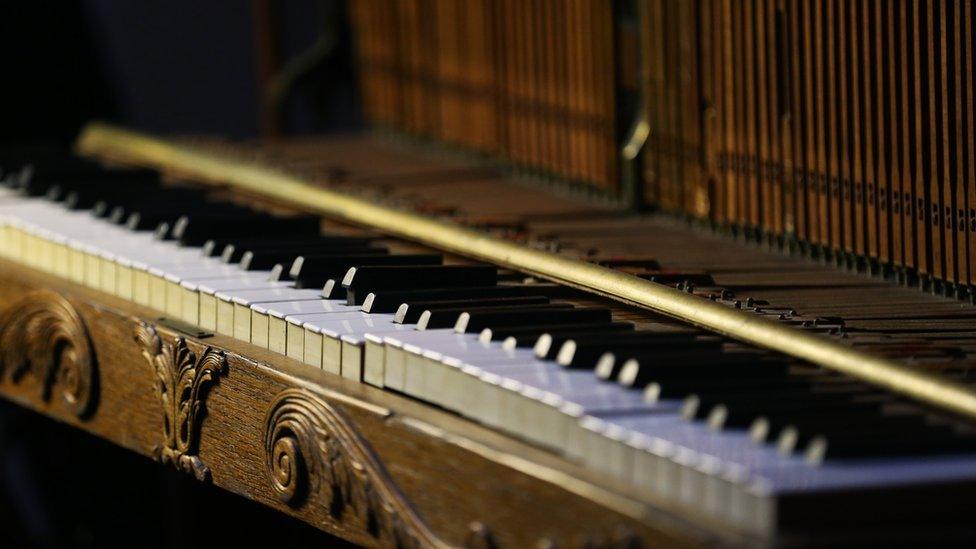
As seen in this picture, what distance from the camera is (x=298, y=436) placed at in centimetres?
244

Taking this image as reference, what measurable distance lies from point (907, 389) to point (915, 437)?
0.21m

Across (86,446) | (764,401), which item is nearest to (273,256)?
(764,401)

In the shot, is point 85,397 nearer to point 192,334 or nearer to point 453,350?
point 192,334

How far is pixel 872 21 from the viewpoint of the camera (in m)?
2.75

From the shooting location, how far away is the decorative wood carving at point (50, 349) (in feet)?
10.3

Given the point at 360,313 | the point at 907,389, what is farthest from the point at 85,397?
the point at 907,389

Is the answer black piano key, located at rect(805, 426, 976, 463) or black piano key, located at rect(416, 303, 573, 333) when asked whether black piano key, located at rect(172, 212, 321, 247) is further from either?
black piano key, located at rect(805, 426, 976, 463)

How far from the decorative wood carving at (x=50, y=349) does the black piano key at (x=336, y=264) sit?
514mm

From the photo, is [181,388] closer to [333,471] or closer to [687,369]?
[333,471]

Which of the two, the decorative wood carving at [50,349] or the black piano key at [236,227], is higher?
the black piano key at [236,227]

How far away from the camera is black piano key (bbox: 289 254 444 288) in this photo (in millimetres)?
2801

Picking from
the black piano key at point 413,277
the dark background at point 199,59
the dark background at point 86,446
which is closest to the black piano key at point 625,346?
the black piano key at point 413,277

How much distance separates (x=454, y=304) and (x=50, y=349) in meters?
1.08

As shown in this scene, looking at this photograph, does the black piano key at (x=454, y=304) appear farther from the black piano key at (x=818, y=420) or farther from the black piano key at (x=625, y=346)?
the black piano key at (x=818, y=420)
